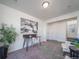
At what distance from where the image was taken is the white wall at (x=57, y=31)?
674 centimetres

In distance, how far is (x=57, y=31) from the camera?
24.1 ft

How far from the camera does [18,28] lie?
4062 mm

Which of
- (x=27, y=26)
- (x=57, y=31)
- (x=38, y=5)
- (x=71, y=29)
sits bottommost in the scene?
(x=57, y=31)

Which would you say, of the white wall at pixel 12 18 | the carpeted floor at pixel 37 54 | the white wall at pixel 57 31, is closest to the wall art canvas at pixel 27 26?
the white wall at pixel 12 18

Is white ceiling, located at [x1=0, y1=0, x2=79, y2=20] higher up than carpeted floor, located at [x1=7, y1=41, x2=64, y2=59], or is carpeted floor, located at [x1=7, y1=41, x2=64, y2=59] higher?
white ceiling, located at [x1=0, y1=0, x2=79, y2=20]

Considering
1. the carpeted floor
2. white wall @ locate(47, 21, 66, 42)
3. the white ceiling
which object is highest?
the white ceiling

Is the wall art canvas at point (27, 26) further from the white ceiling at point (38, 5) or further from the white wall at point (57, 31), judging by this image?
the white wall at point (57, 31)

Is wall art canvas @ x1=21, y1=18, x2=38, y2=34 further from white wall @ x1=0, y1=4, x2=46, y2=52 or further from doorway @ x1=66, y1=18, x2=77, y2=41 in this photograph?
doorway @ x1=66, y1=18, x2=77, y2=41

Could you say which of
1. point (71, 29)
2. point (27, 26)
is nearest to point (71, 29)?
point (71, 29)

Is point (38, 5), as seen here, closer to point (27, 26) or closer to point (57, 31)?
point (27, 26)

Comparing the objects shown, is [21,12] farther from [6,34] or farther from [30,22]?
[6,34]

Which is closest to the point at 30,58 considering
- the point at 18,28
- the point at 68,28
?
the point at 18,28

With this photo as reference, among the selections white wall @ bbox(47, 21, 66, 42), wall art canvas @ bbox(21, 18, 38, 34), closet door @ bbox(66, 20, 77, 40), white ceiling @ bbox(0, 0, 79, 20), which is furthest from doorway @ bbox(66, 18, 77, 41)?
wall art canvas @ bbox(21, 18, 38, 34)

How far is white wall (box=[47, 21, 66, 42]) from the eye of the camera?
6.74 meters
